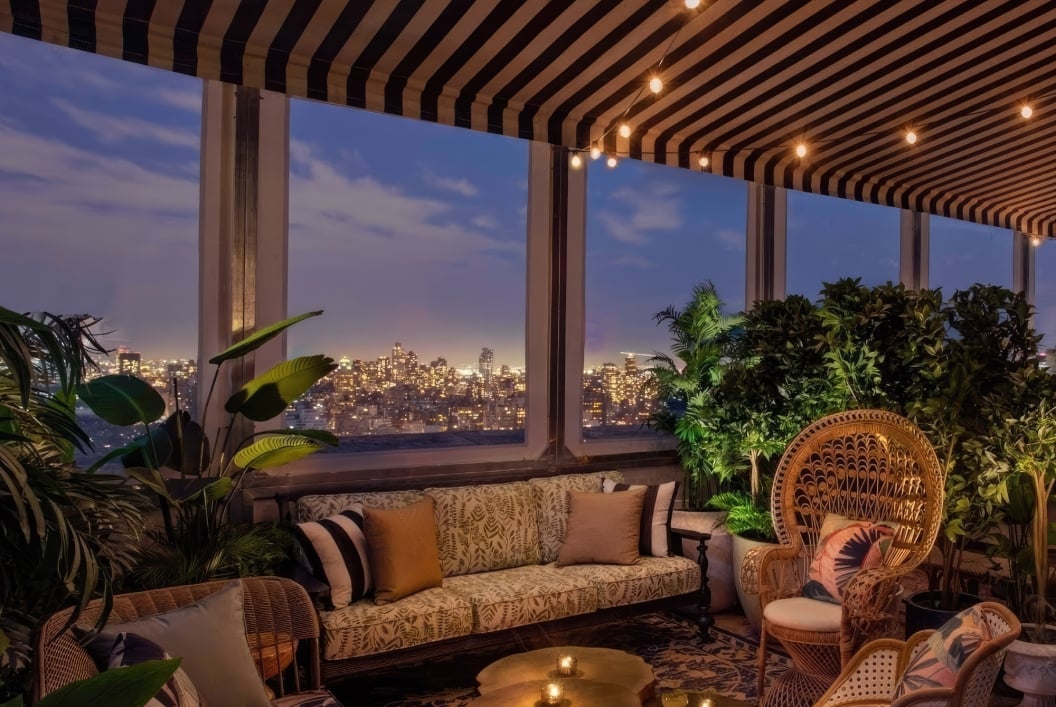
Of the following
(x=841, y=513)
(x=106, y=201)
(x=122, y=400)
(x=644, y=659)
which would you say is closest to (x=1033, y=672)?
(x=841, y=513)

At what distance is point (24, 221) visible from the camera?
375cm

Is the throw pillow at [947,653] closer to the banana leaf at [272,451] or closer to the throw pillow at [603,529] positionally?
the throw pillow at [603,529]

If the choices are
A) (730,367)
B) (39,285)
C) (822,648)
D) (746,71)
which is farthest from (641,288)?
(39,285)

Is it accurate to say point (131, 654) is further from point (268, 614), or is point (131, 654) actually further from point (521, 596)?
point (521, 596)

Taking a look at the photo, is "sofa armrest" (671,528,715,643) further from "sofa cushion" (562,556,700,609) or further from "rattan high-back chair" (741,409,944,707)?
"rattan high-back chair" (741,409,944,707)

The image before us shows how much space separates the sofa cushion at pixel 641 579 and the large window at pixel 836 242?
3.01 m

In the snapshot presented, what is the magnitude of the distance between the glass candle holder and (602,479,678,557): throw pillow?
1685 mm

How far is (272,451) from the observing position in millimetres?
3645

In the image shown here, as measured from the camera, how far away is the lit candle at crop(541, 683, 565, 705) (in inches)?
100

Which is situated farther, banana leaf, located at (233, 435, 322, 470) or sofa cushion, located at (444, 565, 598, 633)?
sofa cushion, located at (444, 565, 598, 633)

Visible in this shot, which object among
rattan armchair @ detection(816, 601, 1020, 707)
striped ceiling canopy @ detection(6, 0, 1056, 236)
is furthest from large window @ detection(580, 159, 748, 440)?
rattan armchair @ detection(816, 601, 1020, 707)

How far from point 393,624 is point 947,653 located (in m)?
2.37

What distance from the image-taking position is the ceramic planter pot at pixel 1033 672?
3379mm

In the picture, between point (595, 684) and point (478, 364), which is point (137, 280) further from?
point (595, 684)
